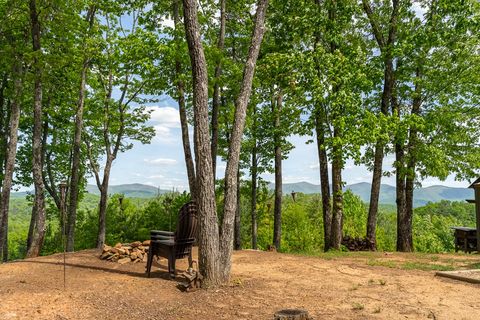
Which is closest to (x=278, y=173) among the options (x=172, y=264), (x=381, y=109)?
(x=381, y=109)

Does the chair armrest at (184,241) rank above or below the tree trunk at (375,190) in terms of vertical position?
below

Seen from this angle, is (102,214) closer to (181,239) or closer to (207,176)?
(181,239)

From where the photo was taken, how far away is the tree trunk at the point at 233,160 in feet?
23.0

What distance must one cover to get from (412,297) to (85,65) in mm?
14618

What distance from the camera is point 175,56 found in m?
12.6

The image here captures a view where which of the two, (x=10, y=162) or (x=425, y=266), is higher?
(x=10, y=162)

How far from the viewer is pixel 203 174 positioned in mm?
6914

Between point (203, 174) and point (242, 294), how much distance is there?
87.8 inches

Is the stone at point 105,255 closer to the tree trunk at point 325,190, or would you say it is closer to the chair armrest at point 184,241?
the chair armrest at point 184,241

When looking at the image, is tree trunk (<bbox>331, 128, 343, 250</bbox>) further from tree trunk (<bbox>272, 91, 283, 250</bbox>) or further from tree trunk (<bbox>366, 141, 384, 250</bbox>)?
tree trunk (<bbox>272, 91, 283, 250</bbox>)

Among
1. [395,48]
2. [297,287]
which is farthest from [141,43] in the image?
[297,287]

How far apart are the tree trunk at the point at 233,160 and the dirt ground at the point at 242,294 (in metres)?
0.57

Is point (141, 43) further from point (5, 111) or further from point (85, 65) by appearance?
point (5, 111)

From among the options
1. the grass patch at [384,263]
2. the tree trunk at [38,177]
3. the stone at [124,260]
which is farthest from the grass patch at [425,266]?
the tree trunk at [38,177]
